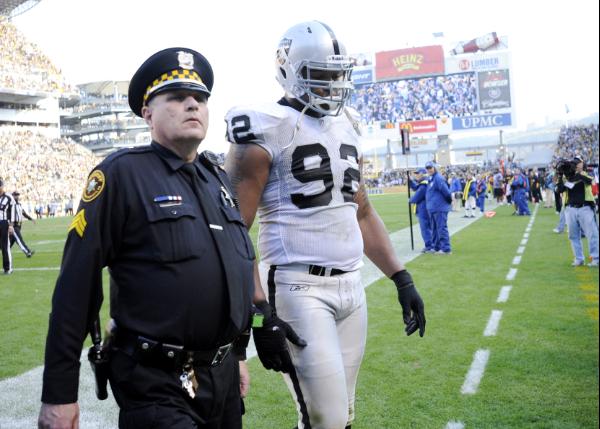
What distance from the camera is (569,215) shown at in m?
11.6

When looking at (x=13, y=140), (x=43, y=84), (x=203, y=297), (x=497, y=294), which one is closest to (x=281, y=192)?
(x=203, y=297)

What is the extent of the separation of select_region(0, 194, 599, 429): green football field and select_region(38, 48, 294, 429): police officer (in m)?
2.56

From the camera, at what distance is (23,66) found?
2429 inches

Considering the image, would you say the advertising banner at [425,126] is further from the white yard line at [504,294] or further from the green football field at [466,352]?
the white yard line at [504,294]

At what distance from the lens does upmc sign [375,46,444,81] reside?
72625 mm

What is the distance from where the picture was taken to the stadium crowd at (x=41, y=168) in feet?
153

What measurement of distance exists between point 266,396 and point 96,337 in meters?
3.23

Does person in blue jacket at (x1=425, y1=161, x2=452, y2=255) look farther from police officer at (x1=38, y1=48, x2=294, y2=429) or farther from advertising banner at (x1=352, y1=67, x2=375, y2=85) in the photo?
advertising banner at (x1=352, y1=67, x2=375, y2=85)

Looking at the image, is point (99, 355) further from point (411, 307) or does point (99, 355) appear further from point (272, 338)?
point (411, 307)

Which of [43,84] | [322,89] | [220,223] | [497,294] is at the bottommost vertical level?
[497,294]

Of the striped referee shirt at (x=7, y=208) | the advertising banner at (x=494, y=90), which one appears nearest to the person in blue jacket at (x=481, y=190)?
the striped referee shirt at (x=7, y=208)

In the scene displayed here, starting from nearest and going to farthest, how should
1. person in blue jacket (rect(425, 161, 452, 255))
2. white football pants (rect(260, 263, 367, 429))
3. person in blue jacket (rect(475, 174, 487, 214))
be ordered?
1. white football pants (rect(260, 263, 367, 429))
2. person in blue jacket (rect(425, 161, 452, 255))
3. person in blue jacket (rect(475, 174, 487, 214))

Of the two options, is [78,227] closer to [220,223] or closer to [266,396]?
[220,223]

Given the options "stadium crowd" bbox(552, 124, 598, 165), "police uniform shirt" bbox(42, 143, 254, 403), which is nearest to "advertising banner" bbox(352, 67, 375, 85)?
"stadium crowd" bbox(552, 124, 598, 165)
